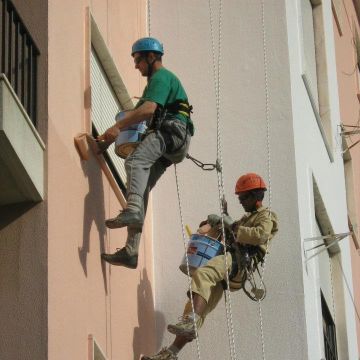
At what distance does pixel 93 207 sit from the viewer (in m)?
12.1

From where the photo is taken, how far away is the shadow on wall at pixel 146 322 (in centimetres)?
1331

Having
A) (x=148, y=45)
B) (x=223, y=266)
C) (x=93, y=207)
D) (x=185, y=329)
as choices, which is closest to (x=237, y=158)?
(x=223, y=266)

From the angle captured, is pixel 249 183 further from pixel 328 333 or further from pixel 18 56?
pixel 328 333

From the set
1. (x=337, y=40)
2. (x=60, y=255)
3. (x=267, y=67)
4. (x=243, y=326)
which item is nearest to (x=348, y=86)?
(x=337, y=40)

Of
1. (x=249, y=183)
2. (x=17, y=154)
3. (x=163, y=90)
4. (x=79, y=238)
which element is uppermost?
(x=163, y=90)

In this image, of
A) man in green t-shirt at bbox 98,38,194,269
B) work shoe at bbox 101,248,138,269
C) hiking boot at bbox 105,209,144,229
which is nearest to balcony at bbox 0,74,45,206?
hiking boot at bbox 105,209,144,229

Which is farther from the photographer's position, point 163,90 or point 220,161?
point 220,161

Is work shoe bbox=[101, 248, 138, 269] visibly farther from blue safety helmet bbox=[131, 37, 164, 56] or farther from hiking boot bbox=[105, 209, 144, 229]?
blue safety helmet bbox=[131, 37, 164, 56]

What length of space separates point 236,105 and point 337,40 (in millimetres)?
7031

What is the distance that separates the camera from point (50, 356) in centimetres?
1022

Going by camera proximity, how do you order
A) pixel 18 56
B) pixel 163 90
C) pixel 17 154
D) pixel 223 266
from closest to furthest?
pixel 17 154, pixel 18 56, pixel 163 90, pixel 223 266

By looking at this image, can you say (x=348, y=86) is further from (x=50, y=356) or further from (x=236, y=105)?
(x=50, y=356)

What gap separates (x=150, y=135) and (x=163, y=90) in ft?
1.35

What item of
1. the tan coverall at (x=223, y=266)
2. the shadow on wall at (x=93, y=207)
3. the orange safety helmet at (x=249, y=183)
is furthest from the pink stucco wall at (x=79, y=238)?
the orange safety helmet at (x=249, y=183)
